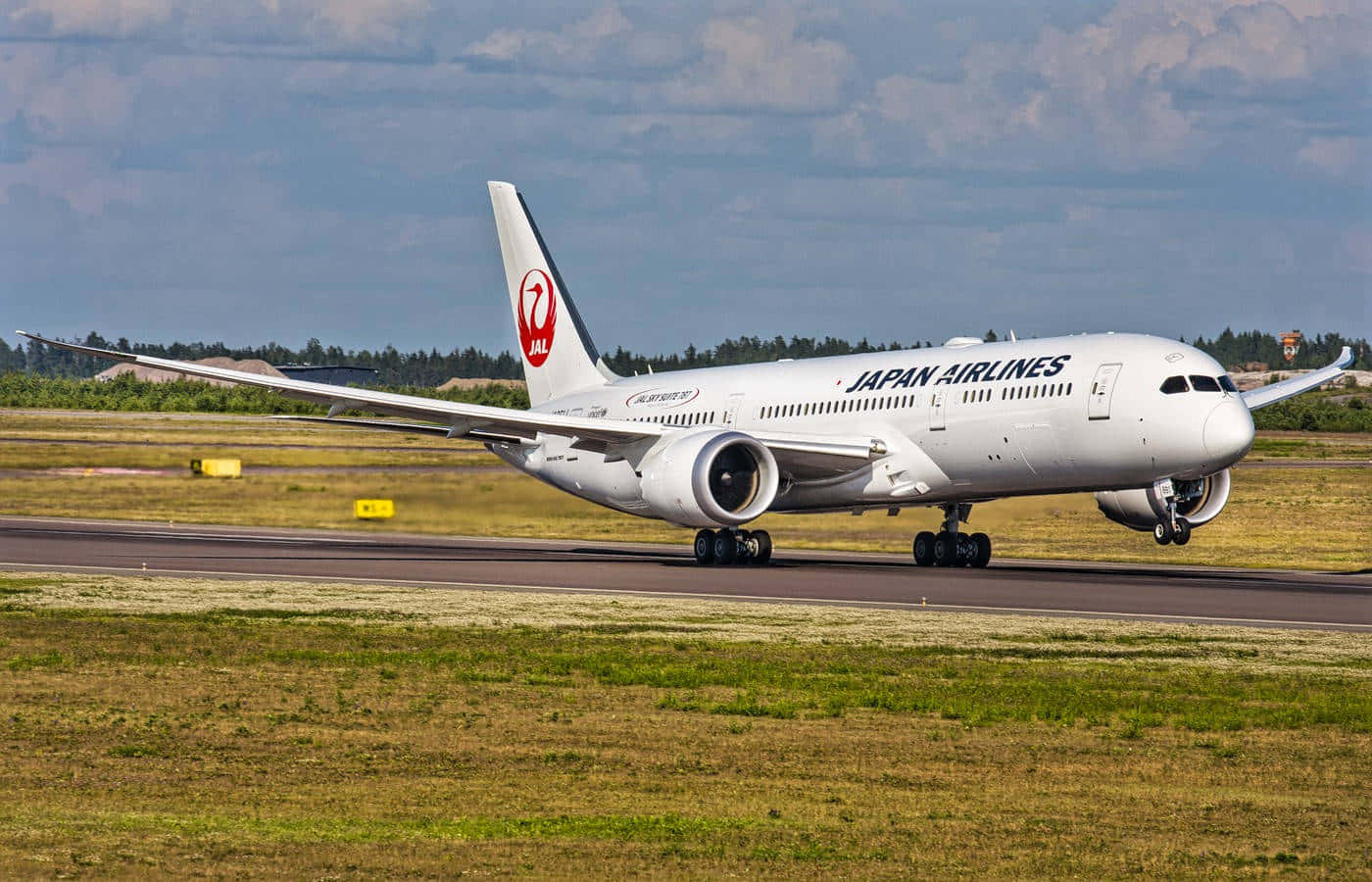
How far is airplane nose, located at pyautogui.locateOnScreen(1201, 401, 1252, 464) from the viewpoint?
109 feet

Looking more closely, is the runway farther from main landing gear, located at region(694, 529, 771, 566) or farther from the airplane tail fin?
the airplane tail fin

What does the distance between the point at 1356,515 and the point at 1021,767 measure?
138 feet

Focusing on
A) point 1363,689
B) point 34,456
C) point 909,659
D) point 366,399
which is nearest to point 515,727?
point 909,659

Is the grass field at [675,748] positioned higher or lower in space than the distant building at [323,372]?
lower

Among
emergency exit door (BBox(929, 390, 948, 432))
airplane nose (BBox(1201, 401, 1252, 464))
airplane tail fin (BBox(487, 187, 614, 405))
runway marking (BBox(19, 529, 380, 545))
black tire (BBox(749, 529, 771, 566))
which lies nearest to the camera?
airplane nose (BBox(1201, 401, 1252, 464))

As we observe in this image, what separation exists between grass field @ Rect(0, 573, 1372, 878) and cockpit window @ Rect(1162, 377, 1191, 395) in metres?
9.94

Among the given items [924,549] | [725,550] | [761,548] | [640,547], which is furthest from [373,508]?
[924,549]

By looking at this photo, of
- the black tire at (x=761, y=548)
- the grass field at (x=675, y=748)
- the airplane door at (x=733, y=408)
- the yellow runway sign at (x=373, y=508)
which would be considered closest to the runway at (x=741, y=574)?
the black tire at (x=761, y=548)

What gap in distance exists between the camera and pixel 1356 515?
5288 cm

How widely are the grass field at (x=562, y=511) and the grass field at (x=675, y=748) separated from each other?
61.7 ft

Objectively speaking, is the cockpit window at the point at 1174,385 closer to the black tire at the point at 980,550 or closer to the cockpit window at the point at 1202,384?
the cockpit window at the point at 1202,384

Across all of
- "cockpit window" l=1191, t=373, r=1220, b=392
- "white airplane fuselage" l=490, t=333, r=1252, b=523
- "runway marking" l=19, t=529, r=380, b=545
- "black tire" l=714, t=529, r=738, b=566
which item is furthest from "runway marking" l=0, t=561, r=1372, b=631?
"runway marking" l=19, t=529, r=380, b=545

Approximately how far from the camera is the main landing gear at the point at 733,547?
3941 centimetres

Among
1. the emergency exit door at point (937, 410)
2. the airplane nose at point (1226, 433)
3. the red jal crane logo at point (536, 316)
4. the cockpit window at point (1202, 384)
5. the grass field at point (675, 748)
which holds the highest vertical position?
the red jal crane logo at point (536, 316)
